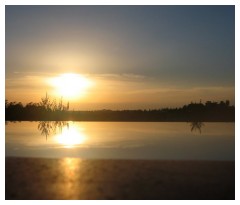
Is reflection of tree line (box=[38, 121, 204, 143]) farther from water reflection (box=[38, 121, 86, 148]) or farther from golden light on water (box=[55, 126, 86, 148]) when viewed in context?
golden light on water (box=[55, 126, 86, 148])

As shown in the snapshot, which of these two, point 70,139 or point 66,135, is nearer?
point 70,139

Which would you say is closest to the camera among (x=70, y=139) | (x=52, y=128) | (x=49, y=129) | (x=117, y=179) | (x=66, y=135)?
(x=117, y=179)

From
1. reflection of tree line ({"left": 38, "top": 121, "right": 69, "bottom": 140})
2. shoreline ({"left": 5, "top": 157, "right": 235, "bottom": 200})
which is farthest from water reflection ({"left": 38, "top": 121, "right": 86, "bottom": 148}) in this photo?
shoreline ({"left": 5, "top": 157, "right": 235, "bottom": 200})

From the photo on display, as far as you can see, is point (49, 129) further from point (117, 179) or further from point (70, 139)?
point (117, 179)

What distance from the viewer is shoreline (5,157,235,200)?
6.42 m

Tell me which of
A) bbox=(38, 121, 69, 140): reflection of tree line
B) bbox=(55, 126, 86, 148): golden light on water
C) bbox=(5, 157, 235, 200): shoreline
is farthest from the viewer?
bbox=(38, 121, 69, 140): reflection of tree line

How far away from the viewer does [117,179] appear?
719cm

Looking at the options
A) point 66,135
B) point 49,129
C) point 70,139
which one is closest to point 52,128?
point 49,129

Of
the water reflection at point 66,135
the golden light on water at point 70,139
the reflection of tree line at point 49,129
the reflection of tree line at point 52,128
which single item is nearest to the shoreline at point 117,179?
the golden light on water at point 70,139

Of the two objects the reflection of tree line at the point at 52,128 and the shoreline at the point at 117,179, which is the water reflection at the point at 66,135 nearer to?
the reflection of tree line at the point at 52,128

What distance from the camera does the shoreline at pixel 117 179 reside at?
6418mm

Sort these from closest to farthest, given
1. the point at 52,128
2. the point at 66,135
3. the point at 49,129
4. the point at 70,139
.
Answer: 1. the point at 70,139
2. the point at 66,135
3. the point at 49,129
4. the point at 52,128

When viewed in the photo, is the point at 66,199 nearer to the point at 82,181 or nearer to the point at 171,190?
the point at 82,181
